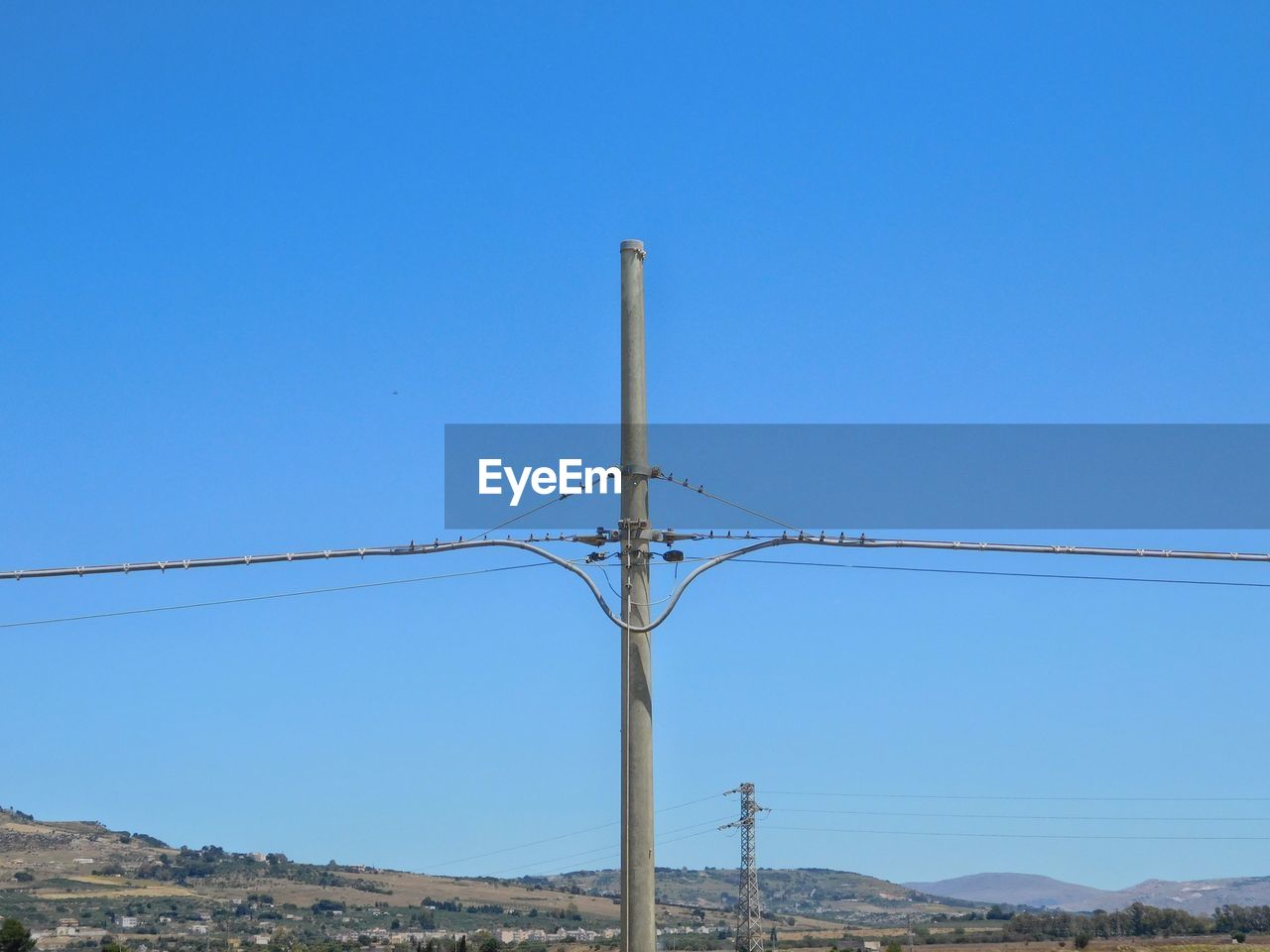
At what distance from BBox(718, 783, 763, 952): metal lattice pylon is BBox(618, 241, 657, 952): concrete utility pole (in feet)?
190

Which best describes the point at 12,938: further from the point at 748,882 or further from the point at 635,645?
the point at 635,645

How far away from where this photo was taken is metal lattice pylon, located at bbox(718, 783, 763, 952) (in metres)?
84.2

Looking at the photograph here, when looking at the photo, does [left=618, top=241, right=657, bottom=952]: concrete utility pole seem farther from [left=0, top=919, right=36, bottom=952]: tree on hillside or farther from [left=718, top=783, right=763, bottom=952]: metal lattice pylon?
[left=0, top=919, right=36, bottom=952]: tree on hillside

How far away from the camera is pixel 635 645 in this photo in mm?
27234

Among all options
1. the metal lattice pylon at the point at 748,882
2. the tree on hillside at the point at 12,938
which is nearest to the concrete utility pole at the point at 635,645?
the metal lattice pylon at the point at 748,882

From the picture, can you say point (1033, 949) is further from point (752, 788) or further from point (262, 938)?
point (262, 938)

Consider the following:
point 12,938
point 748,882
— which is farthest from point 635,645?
point 12,938

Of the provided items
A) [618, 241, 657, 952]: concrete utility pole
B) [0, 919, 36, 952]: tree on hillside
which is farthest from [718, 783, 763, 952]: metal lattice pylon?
[0, 919, 36, 952]: tree on hillside

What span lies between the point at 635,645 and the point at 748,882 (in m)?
60.2

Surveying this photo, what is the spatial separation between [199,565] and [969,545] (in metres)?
12.0

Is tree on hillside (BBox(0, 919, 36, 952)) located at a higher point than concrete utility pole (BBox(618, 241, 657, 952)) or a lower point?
lower

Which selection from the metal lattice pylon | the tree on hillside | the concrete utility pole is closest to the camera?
the concrete utility pole

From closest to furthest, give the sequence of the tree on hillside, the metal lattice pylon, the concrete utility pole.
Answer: the concrete utility pole → the metal lattice pylon → the tree on hillside

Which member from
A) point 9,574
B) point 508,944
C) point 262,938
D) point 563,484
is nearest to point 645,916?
point 563,484
